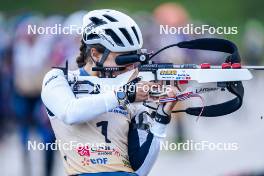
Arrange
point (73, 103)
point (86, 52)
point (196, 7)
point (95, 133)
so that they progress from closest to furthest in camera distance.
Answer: point (73, 103) < point (95, 133) < point (86, 52) < point (196, 7)

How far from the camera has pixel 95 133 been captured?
2.52 meters

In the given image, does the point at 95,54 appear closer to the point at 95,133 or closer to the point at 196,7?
the point at 95,133

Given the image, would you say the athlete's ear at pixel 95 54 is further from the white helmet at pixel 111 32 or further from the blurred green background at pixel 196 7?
the blurred green background at pixel 196 7

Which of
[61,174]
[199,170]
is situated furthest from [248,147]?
[61,174]

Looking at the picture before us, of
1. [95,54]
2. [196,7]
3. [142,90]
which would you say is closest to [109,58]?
[95,54]

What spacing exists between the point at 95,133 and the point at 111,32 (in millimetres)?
343

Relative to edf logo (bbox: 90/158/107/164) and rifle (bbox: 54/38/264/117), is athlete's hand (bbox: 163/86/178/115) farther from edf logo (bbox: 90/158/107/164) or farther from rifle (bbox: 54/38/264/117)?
edf logo (bbox: 90/158/107/164)

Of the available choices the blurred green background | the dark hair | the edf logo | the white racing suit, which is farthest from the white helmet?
the blurred green background

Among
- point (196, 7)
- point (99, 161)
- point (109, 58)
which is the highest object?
point (196, 7)

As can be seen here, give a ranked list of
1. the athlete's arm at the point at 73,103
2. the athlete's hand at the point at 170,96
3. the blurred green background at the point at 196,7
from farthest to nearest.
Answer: the blurred green background at the point at 196,7 < the athlete's hand at the point at 170,96 < the athlete's arm at the point at 73,103

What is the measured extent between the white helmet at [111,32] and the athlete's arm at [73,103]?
22 cm

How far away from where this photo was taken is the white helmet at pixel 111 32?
102 inches

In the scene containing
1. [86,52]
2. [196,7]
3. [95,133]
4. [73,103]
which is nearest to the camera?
[73,103]

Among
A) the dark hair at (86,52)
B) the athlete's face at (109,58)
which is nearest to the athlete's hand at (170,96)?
the athlete's face at (109,58)
